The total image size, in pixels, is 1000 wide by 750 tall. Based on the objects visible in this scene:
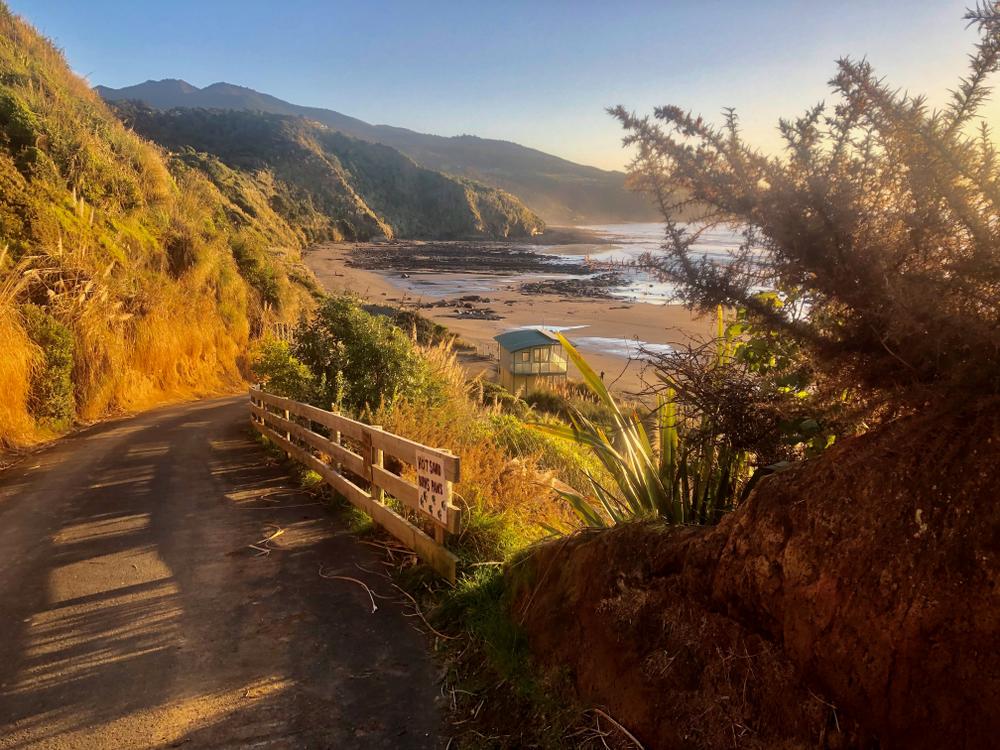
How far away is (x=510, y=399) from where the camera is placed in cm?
2005

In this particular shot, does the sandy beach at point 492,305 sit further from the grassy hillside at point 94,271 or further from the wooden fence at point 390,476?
the wooden fence at point 390,476

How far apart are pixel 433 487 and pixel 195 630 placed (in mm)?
1822

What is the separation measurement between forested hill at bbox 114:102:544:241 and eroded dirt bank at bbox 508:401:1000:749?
64713 millimetres

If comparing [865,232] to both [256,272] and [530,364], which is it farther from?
[256,272]

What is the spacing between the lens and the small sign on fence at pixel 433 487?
4.82 meters

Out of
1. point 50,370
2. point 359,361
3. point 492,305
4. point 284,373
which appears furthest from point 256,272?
point 492,305

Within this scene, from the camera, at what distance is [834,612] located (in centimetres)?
219

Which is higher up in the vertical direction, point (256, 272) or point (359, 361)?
point (256, 272)

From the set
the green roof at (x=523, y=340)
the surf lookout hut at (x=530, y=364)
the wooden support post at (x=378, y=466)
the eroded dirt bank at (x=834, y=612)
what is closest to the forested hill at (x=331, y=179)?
the green roof at (x=523, y=340)

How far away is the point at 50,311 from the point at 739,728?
1393cm

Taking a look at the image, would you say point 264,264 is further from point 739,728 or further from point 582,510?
point 739,728

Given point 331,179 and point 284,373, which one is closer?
point 284,373

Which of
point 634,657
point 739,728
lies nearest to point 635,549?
point 634,657

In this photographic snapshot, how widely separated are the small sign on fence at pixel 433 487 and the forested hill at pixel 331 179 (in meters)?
62.1
